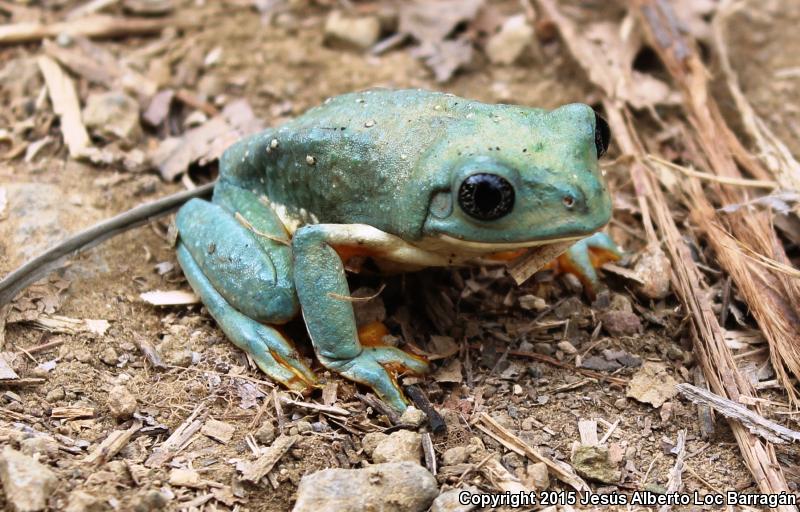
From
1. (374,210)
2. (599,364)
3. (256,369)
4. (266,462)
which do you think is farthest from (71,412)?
(599,364)

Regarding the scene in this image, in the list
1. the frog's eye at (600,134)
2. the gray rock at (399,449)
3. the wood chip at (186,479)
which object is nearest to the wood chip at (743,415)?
the frog's eye at (600,134)

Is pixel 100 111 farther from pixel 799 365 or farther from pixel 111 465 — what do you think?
pixel 799 365

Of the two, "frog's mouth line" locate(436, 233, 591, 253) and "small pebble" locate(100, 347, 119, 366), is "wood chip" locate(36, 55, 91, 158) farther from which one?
"frog's mouth line" locate(436, 233, 591, 253)

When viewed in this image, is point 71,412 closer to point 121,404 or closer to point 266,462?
point 121,404

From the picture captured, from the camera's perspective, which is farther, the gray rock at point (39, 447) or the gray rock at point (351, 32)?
the gray rock at point (351, 32)

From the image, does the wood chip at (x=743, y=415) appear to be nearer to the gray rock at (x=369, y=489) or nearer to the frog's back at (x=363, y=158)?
the gray rock at (x=369, y=489)

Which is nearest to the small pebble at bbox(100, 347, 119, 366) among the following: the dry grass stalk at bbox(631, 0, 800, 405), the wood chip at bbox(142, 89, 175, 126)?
the wood chip at bbox(142, 89, 175, 126)
